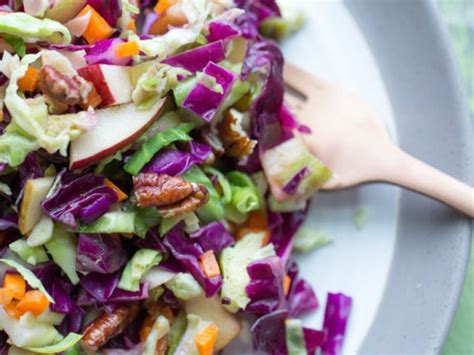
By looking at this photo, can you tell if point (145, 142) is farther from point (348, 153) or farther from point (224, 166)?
point (348, 153)

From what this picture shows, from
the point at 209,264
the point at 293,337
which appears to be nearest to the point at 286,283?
the point at 293,337

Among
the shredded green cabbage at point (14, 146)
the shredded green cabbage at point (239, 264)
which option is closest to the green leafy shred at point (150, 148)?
the shredded green cabbage at point (14, 146)

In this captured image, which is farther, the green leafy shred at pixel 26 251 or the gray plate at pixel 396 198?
the gray plate at pixel 396 198

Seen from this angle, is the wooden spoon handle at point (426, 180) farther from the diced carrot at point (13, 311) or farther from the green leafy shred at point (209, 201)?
the diced carrot at point (13, 311)

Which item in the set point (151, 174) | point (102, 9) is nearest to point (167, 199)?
point (151, 174)

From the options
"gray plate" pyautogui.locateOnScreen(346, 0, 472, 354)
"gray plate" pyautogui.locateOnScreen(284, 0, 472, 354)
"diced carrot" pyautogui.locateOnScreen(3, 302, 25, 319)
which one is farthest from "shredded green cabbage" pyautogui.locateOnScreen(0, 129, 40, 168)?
"gray plate" pyautogui.locateOnScreen(346, 0, 472, 354)

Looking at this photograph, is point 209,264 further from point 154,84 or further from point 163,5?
point 163,5
